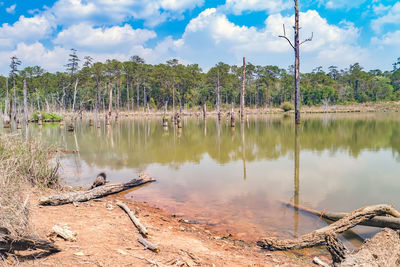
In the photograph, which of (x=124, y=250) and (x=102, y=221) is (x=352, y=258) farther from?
(x=102, y=221)

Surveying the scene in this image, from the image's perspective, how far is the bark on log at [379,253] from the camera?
119 inches

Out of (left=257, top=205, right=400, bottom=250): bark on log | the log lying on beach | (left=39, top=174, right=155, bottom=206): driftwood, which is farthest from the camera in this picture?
(left=39, top=174, right=155, bottom=206): driftwood

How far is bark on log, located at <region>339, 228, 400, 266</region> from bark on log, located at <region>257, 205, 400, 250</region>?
381 millimetres

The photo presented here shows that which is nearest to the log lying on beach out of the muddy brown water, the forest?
the muddy brown water

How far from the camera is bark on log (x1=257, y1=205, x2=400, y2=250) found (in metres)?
3.92

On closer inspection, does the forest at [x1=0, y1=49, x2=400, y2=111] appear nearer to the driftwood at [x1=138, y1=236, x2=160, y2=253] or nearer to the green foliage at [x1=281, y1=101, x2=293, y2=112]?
the green foliage at [x1=281, y1=101, x2=293, y2=112]

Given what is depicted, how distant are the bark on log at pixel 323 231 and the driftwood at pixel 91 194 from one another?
391cm

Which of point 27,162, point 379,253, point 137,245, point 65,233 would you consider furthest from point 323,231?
point 27,162

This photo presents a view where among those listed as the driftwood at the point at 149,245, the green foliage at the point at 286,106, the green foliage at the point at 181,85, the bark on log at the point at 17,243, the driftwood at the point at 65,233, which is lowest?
the driftwood at the point at 149,245

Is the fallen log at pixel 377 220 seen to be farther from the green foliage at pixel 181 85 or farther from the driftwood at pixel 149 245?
the green foliage at pixel 181 85

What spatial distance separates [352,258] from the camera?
9.98ft

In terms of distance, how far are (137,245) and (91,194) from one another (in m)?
3.14

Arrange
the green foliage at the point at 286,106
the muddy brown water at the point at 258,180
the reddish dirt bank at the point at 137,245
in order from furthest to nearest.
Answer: the green foliage at the point at 286,106 < the muddy brown water at the point at 258,180 < the reddish dirt bank at the point at 137,245

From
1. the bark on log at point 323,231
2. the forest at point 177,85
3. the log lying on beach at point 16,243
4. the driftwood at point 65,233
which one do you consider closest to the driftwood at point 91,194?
the driftwood at point 65,233
